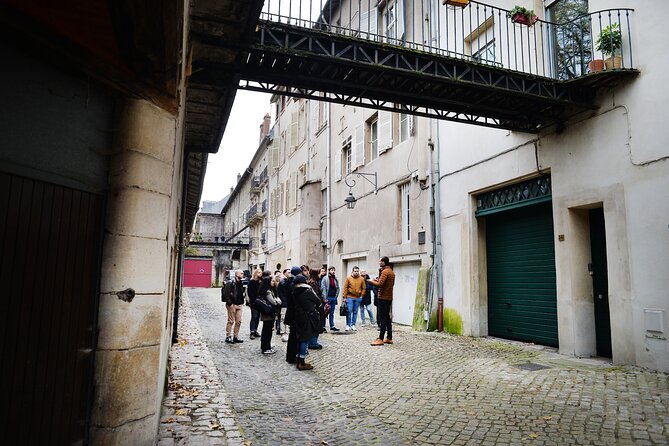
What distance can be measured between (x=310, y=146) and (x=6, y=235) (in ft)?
73.5

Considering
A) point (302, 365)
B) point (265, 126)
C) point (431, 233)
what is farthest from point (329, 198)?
point (265, 126)

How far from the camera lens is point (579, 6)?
9.84 meters

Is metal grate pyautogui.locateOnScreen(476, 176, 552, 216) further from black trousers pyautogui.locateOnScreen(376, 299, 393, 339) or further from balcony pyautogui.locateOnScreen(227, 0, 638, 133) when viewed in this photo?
black trousers pyautogui.locateOnScreen(376, 299, 393, 339)

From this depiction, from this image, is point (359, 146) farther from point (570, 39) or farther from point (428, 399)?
point (428, 399)

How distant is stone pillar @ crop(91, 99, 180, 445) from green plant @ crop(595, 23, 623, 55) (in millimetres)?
7734

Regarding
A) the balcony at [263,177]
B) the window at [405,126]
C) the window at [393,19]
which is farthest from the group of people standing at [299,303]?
the balcony at [263,177]

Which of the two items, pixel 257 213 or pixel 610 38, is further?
pixel 257 213

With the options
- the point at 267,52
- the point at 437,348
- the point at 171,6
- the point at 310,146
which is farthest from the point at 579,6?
the point at 310,146

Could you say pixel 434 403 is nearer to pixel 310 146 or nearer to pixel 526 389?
pixel 526 389

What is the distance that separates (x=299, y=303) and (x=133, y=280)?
4695mm

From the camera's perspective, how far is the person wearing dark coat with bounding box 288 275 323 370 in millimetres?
8008

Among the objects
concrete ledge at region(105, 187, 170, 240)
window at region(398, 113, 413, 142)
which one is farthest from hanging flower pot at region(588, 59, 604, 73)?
concrete ledge at region(105, 187, 170, 240)

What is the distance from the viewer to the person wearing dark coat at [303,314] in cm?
801

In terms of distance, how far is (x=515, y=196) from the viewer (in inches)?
435
